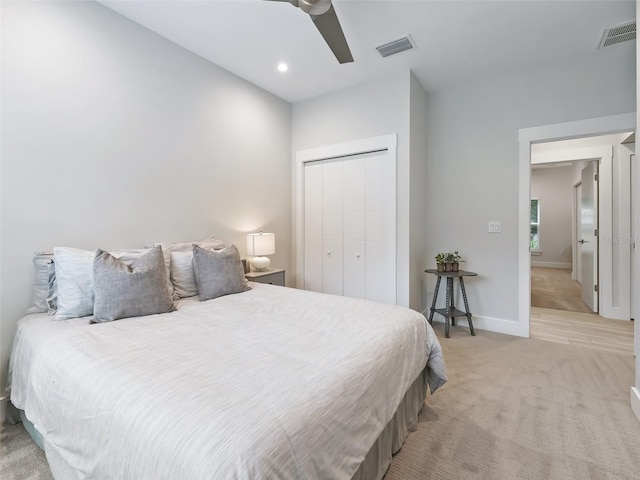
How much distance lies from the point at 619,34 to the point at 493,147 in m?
1.25

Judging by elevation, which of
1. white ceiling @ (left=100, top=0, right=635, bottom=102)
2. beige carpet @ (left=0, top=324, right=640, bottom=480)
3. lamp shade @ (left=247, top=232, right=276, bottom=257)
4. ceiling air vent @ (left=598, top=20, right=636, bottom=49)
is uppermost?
white ceiling @ (left=100, top=0, right=635, bottom=102)

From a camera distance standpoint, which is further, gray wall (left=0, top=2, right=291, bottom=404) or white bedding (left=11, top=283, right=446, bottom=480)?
gray wall (left=0, top=2, right=291, bottom=404)

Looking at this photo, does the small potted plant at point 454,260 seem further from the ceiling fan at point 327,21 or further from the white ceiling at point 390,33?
the ceiling fan at point 327,21

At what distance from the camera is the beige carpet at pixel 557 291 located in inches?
174

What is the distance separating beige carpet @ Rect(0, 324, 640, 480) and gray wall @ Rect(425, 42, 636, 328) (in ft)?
3.43

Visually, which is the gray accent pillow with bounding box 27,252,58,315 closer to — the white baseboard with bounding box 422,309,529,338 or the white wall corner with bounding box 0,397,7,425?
the white wall corner with bounding box 0,397,7,425

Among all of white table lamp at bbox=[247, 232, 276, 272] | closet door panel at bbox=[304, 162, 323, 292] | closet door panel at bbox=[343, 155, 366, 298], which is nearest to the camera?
white table lamp at bbox=[247, 232, 276, 272]

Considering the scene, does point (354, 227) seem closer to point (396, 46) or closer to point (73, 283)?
point (396, 46)

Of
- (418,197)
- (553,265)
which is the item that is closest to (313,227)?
(418,197)

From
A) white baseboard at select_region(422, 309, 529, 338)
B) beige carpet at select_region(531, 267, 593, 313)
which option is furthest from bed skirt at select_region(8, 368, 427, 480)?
beige carpet at select_region(531, 267, 593, 313)

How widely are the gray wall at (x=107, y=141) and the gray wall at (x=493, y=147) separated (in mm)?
2397

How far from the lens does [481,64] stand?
3098mm

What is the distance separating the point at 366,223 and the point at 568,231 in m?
7.50

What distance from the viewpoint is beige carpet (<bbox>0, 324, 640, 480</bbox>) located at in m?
1.45
